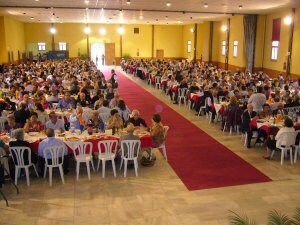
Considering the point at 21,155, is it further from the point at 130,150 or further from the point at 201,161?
the point at 201,161

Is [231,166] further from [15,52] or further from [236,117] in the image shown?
[15,52]

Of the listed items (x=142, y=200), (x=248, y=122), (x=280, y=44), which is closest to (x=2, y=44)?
(x=280, y=44)

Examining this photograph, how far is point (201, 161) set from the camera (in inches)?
331

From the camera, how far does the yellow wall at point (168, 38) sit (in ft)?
128

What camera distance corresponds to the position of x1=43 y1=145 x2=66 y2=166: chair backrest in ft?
22.4

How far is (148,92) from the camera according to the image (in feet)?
63.0

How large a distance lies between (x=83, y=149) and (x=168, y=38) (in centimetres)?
3369

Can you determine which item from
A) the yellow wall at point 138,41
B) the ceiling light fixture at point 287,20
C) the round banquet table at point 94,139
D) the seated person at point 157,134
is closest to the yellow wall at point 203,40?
the yellow wall at point 138,41

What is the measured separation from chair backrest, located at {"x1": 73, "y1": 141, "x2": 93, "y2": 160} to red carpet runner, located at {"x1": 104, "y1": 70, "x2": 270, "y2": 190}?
6.55ft

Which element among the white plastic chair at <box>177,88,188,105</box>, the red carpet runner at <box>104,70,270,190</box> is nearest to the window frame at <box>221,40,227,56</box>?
the white plastic chair at <box>177,88,188,105</box>

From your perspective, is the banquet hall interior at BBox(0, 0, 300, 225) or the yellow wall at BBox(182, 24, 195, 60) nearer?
the banquet hall interior at BBox(0, 0, 300, 225)

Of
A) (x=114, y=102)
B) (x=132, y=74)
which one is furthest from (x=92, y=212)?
(x=132, y=74)

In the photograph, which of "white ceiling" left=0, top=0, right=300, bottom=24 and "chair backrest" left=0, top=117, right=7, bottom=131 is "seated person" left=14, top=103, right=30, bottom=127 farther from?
"white ceiling" left=0, top=0, right=300, bottom=24

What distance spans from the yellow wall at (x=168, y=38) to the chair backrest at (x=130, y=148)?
3307 cm
